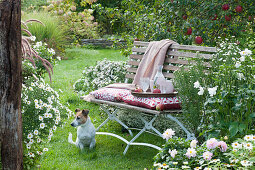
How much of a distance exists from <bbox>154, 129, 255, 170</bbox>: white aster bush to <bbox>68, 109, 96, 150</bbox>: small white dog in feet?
4.55

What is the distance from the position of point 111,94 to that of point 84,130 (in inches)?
19.4

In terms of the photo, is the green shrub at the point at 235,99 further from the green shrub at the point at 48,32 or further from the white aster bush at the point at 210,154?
the green shrub at the point at 48,32

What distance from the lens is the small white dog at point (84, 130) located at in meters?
3.52

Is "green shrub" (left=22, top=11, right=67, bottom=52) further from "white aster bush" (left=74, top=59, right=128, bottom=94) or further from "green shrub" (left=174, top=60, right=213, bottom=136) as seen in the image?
"green shrub" (left=174, top=60, right=213, bottom=136)

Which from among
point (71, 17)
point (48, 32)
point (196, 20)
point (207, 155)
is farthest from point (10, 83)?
point (71, 17)

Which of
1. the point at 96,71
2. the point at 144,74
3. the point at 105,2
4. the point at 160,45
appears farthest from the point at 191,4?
the point at 105,2

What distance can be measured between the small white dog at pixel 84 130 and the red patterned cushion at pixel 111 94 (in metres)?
0.30

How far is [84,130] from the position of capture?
11.9 feet

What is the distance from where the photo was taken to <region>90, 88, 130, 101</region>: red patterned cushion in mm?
3683

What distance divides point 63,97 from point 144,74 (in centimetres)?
234

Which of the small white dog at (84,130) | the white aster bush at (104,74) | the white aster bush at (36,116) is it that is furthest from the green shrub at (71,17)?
the white aster bush at (36,116)

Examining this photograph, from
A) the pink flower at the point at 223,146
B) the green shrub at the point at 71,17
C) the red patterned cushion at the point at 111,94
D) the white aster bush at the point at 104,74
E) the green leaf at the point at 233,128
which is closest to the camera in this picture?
the pink flower at the point at 223,146

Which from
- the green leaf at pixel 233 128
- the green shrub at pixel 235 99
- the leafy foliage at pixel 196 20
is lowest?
the green leaf at pixel 233 128

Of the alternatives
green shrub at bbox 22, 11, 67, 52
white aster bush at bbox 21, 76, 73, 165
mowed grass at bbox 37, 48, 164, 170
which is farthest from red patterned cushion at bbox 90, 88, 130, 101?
green shrub at bbox 22, 11, 67, 52
